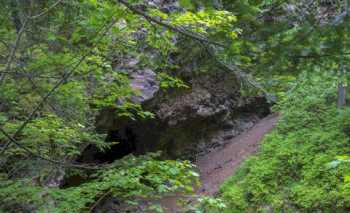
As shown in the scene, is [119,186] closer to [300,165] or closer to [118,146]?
[300,165]

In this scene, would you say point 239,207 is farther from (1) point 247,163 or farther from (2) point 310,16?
(2) point 310,16

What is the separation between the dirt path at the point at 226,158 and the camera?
420 inches

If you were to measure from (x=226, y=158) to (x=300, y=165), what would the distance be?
4505 millimetres

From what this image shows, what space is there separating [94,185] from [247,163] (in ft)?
20.3

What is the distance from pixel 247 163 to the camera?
944 cm

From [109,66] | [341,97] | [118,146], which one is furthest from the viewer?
[118,146]

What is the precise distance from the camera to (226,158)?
41.0 feet

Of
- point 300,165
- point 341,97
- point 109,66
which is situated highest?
point 109,66

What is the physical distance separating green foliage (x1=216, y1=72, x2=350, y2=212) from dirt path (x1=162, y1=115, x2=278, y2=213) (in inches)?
53.6

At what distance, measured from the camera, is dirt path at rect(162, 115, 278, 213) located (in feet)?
35.0

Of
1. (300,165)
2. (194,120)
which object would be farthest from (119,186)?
(194,120)

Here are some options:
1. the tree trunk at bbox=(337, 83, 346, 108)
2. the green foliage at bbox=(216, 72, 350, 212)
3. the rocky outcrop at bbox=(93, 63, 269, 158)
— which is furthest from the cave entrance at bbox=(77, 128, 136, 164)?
the tree trunk at bbox=(337, 83, 346, 108)

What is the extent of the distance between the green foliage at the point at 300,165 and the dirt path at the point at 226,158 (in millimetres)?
1361

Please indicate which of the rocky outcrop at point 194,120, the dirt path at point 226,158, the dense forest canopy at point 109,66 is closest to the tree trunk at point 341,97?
the dirt path at point 226,158
